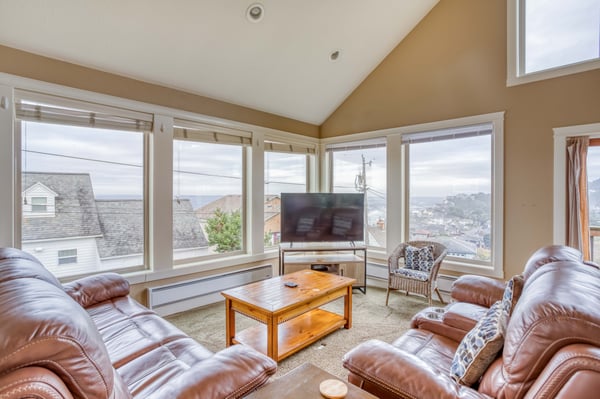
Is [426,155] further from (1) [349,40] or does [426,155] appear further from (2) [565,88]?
(1) [349,40]

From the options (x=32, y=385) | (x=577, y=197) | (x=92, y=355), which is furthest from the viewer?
(x=577, y=197)

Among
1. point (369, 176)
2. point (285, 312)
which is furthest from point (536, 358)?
point (369, 176)

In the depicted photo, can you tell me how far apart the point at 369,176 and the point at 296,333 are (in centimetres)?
282

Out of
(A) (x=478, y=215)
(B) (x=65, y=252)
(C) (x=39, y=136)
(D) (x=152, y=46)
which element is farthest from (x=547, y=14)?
(B) (x=65, y=252)

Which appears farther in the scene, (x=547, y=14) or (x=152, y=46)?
(x=547, y=14)

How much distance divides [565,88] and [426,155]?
156 cm

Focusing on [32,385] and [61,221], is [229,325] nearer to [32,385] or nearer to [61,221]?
[61,221]

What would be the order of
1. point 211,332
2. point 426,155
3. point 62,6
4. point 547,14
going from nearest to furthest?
point 62,6 → point 211,332 → point 547,14 → point 426,155

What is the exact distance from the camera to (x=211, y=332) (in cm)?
309

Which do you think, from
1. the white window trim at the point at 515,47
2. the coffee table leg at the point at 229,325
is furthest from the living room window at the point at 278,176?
the white window trim at the point at 515,47

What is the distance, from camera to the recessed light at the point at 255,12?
9.85 feet

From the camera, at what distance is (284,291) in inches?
111

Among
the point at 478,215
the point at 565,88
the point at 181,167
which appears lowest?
the point at 478,215

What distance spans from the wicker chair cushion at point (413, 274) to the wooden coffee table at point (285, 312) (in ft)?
3.12
